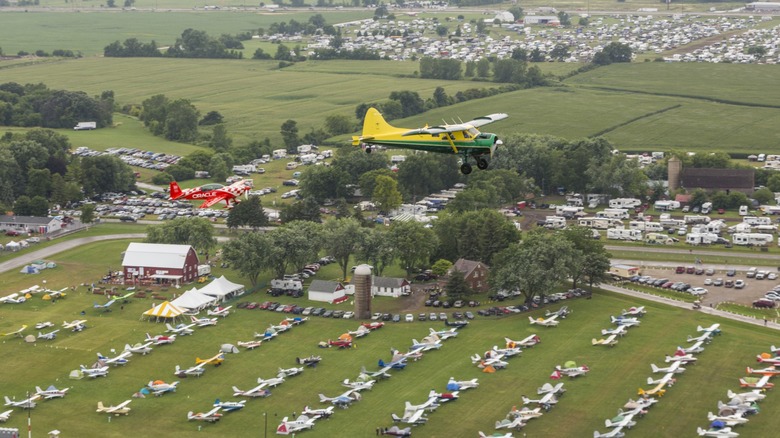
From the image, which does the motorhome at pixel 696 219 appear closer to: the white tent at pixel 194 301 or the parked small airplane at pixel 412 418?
the white tent at pixel 194 301

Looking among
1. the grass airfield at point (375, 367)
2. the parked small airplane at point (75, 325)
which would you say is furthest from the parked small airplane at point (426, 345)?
the parked small airplane at point (75, 325)

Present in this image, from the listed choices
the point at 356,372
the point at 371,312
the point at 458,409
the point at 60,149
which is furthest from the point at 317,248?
the point at 60,149

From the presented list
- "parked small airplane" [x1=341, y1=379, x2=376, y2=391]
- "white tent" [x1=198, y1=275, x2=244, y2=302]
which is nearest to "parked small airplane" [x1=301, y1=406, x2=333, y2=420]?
"parked small airplane" [x1=341, y1=379, x2=376, y2=391]

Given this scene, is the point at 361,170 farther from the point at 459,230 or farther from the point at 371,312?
the point at 371,312

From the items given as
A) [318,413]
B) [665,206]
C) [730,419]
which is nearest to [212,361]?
[318,413]

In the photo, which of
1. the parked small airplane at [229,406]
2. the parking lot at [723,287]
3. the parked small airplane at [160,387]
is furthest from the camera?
the parking lot at [723,287]

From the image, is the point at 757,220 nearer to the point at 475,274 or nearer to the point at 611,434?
the point at 475,274
